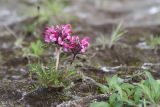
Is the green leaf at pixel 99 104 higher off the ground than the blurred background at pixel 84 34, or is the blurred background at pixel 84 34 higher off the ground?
the blurred background at pixel 84 34

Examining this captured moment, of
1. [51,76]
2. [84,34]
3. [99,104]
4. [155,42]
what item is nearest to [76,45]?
[51,76]

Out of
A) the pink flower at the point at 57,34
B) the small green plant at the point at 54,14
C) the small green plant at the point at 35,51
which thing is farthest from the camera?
the small green plant at the point at 54,14

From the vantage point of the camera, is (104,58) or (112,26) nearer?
(104,58)

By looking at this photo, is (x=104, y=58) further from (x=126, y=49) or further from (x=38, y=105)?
(x=38, y=105)

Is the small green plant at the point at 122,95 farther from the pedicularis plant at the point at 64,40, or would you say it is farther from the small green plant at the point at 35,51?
the small green plant at the point at 35,51

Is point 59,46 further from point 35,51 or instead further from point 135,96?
point 35,51

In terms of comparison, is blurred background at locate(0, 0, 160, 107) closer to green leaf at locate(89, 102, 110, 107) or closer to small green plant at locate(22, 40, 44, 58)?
small green plant at locate(22, 40, 44, 58)

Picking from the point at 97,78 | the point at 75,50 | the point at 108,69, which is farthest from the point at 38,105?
the point at 108,69

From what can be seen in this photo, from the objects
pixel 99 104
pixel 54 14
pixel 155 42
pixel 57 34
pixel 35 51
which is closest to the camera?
pixel 99 104

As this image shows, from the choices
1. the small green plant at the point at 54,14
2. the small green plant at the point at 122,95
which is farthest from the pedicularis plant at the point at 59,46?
the small green plant at the point at 54,14
